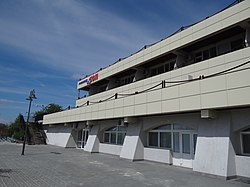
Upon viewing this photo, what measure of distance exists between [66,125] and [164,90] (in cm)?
1873

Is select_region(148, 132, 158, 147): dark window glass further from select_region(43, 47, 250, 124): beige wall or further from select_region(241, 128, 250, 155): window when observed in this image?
select_region(241, 128, 250, 155): window

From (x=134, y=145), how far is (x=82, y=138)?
12.4m

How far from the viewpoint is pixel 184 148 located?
1277 centimetres

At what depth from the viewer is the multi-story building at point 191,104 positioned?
31.1ft

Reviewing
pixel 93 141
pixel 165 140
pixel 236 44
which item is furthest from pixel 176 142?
pixel 93 141

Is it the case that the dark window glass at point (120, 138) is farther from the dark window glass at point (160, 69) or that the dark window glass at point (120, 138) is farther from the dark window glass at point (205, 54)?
the dark window glass at point (205, 54)

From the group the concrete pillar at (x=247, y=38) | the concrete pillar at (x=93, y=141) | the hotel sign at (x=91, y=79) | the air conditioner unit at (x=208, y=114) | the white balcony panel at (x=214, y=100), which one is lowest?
the concrete pillar at (x=93, y=141)

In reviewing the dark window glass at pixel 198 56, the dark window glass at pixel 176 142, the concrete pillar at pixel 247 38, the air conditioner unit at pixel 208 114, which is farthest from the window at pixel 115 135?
the concrete pillar at pixel 247 38

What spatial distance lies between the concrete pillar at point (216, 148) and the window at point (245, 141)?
2.44ft

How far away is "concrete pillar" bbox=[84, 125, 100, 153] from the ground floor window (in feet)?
23.8

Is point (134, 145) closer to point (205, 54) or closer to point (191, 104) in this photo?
point (191, 104)

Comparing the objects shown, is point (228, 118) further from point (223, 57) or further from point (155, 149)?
point (155, 149)

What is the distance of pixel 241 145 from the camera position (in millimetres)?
9898

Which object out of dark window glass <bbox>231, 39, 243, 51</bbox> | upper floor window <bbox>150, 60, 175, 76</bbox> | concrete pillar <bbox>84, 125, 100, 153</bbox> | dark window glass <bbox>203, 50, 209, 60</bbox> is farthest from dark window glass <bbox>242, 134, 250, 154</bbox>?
concrete pillar <bbox>84, 125, 100, 153</bbox>
